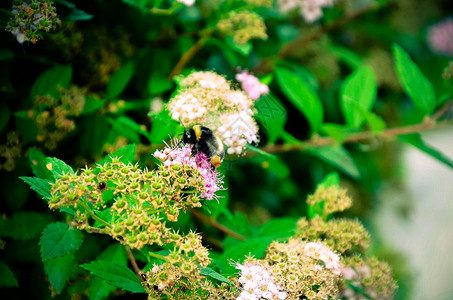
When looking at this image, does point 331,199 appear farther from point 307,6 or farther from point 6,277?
point 307,6

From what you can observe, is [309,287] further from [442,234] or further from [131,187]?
[442,234]

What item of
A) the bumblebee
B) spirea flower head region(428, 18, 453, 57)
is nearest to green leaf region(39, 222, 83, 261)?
the bumblebee

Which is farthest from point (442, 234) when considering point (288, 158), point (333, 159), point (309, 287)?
point (309, 287)

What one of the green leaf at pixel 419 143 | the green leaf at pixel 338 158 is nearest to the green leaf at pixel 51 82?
the green leaf at pixel 338 158

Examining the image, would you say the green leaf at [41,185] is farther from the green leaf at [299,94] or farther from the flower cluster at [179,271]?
the green leaf at [299,94]

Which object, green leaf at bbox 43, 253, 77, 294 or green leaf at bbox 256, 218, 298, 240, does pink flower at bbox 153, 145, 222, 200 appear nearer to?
green leaf at bbox 43, 253, 77, 294
